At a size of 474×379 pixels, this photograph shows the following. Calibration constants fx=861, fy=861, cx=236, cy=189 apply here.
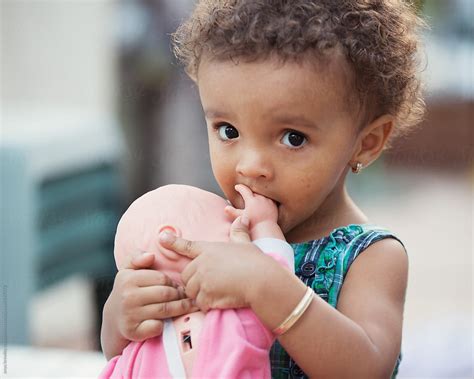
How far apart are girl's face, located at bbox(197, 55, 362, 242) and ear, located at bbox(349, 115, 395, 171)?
0.23ft

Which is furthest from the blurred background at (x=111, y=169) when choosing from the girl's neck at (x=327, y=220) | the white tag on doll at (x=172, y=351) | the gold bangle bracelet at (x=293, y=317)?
the gold bangle bracelet at (x=293, y=317)

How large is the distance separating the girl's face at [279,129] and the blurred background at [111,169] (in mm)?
1281

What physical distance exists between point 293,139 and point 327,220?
259 millimetres

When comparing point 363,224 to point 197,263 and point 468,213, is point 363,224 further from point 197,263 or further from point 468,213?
point 468,213

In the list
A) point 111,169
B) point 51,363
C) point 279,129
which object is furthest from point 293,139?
point 111,169

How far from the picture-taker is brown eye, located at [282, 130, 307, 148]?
1339mm

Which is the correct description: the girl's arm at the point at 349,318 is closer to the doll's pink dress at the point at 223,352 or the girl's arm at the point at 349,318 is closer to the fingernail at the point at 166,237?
the doll's pink dress at the point at 223,352

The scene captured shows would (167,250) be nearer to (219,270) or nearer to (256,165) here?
(219,270)

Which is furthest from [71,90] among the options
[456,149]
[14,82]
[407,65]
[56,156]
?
[407,65]

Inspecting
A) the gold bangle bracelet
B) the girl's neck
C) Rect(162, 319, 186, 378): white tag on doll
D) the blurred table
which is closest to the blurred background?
the blurred table

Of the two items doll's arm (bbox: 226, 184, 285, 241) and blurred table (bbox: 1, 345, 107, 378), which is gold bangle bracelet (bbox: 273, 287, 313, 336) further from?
blurred table (bbox: 1, 345, 107, 378)

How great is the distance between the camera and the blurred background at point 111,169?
333cm

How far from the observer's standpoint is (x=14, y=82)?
4.63 metres

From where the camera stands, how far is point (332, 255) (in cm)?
147
